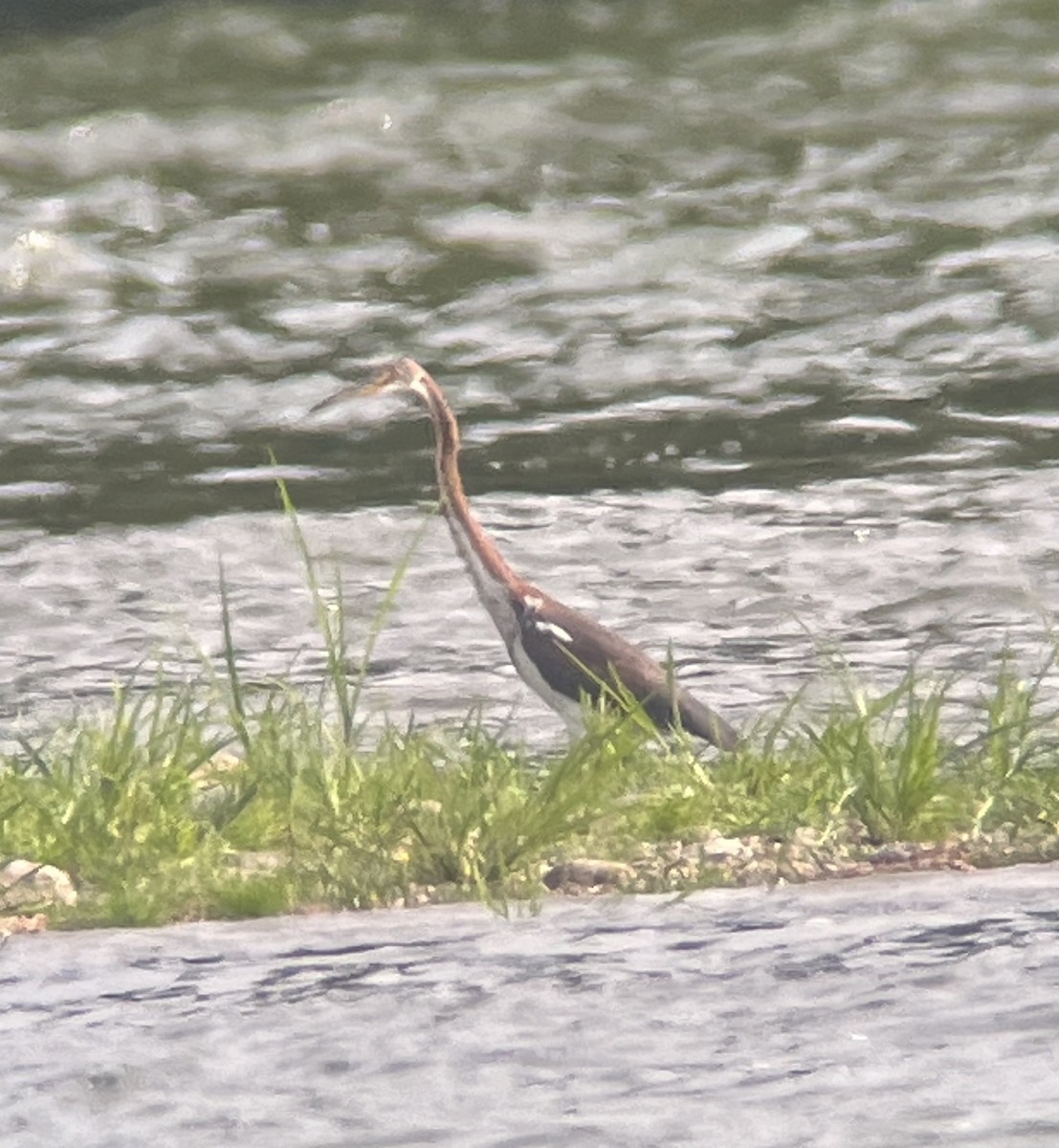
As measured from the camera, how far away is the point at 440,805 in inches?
218

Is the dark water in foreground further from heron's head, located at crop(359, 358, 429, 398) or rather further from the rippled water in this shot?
heron's head, located at crop(359, 358, 429, 398)

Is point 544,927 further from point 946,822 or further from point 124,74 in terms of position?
point 124,74

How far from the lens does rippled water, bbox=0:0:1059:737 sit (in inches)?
368

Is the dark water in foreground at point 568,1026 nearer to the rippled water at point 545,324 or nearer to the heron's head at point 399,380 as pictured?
the rippled water at point 545,324

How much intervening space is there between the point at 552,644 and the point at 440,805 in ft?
4.22

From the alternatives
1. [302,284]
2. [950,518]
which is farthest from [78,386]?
[950,518]

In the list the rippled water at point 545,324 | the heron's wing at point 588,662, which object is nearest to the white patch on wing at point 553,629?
the heron's wing at point 588,662

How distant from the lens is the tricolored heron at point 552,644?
21.1 feet

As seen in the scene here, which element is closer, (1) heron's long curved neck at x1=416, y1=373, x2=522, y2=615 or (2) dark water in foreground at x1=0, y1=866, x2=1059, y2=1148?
(2) dark water in foreground at x1=0, y1=866, x2=1059, y2=1148

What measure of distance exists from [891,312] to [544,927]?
9.30 meters

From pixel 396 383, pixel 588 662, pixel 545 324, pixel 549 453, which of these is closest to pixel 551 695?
pixel 588 662

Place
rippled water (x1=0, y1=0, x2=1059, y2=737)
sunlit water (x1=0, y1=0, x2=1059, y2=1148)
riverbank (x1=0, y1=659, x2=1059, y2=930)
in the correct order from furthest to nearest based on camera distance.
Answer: rippled water (x1=0, y1=0, x2=1059, y2=737)
riverbank (x1=0, y1=659, x2=1059, y2=930)
sunlit water (x1=0, y1=0, x2=1059, y2=1148)

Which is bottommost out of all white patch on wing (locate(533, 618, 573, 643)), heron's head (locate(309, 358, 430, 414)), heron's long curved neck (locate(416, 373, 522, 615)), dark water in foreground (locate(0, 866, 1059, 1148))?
dark water in foreground (locate(0, 866, 1059, 1148))

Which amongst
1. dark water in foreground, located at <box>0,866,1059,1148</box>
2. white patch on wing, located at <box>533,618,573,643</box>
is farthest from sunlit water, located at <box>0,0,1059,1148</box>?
white patch on wing, located at <box>533,618,573,643</box>
